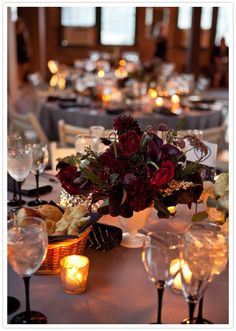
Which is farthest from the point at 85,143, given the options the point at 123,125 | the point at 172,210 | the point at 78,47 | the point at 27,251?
the point at 78,47

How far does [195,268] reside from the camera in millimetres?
989

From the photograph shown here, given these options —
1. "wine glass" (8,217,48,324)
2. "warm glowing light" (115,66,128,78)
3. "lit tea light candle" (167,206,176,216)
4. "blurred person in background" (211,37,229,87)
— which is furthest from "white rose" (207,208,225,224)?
"blurred person in background" (211,37,229,87)

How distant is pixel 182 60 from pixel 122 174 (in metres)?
11.8

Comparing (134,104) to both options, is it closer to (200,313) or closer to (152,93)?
(152,93)

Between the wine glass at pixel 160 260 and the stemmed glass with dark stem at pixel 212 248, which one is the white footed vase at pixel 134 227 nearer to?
the stemmed glass with dark stem at pixel 212 248

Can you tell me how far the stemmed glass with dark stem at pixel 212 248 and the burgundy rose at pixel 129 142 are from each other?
0.28 metres

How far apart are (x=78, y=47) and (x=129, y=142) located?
1128cm

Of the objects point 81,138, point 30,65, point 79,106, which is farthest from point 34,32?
point 81,138

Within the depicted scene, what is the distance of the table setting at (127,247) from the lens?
102 cm

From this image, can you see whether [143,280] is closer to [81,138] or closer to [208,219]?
[208,219]

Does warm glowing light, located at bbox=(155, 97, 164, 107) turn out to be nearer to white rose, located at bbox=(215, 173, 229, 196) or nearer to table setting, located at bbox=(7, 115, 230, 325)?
table setting, located at bbox=(7, 115, 230, 325)

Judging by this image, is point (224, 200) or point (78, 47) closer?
point (224, 200)

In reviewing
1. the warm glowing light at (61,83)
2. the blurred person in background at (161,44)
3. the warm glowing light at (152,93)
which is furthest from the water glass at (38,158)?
the blurred person in background at (161,44)

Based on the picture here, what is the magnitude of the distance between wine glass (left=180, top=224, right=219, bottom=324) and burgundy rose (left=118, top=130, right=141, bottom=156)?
0.34m
